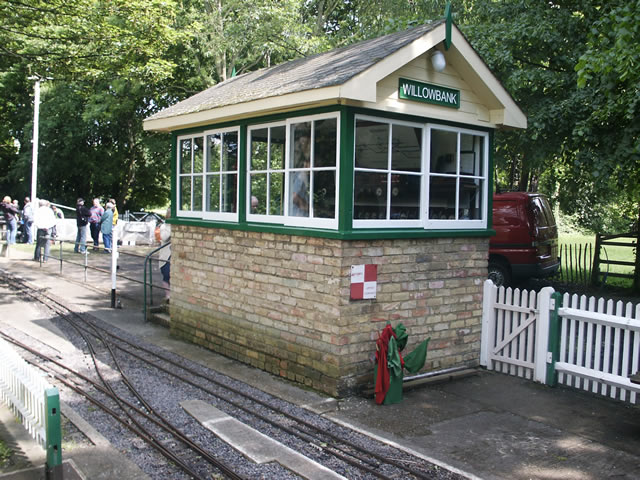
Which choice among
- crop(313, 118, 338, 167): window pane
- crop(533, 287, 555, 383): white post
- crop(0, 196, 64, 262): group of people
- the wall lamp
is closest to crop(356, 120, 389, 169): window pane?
crop(313, 118, 338, 167): window pane

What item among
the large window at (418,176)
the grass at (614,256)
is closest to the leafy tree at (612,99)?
the large window at (418,176)

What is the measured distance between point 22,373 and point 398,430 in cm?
342

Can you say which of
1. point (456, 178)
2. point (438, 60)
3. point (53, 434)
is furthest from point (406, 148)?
point (53, 434)

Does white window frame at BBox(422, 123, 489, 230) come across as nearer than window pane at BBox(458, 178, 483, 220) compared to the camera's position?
Yes

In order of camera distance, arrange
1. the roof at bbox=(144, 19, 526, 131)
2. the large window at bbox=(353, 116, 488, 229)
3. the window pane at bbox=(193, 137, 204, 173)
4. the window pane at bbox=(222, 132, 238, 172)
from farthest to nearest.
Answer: the window pane at bbox=(193, 137, 204, 173)
the window pane at bbox=(222, 132, 238, 172)
the large window at bbox=(353, 116, 488, 229)
the roof at bbox=(144, 19, 526, 131)

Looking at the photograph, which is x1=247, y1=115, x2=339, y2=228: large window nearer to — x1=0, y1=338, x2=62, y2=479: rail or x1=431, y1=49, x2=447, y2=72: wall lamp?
x1=431, y1=49, x2=447, y2=72: wall lamp

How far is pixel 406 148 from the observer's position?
24.0ft

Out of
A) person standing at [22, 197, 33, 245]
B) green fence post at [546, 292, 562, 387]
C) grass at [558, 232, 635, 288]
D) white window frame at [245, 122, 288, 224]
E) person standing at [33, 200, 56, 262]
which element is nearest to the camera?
green fence post at [546, 292, 562, 387]

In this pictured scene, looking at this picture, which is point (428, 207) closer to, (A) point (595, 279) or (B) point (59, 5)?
(A) point (595, 279)

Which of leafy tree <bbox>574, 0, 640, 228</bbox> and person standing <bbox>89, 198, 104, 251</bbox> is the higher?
leafy tree <bbox>574, 0, 640, 228</bbox>

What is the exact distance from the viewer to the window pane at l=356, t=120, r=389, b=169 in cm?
687

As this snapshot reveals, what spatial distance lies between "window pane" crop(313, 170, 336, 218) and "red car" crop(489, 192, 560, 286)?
7237 mm

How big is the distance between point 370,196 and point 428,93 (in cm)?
153

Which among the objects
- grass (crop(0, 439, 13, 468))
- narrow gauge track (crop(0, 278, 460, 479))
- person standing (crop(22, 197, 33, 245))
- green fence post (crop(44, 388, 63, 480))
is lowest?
narrow gauge track (crop(0, 278, 460, 479))
